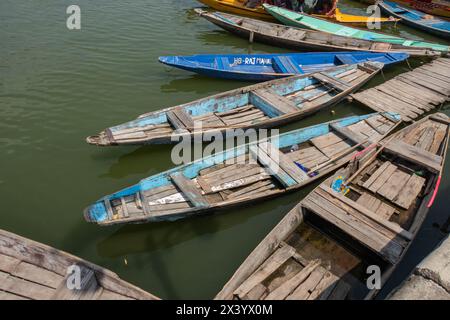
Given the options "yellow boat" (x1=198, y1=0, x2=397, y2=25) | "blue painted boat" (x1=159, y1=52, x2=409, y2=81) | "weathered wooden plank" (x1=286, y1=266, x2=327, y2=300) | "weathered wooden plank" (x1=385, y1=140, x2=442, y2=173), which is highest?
"yellow boat" (x1=198, y1=0, x2=397, y2=25)

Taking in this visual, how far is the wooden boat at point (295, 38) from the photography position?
625 inches

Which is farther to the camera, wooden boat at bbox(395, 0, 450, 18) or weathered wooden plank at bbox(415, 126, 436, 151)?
wooden boat at bbox(395, 0, 450, 18)

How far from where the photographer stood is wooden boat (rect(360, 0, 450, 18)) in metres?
23.1

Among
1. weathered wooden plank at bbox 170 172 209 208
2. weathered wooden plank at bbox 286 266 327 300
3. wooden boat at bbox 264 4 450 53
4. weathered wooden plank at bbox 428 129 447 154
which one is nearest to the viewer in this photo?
weathered wooden plank at bbox 286 266 327 300

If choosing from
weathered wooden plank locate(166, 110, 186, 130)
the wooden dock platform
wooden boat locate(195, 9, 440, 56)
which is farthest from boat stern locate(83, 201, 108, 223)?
wooden boat locate(195, 9, 440, 56)

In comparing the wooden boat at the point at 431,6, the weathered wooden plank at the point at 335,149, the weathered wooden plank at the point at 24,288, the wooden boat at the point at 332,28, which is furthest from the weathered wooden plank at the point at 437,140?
the wooden boat at the point at 431,6

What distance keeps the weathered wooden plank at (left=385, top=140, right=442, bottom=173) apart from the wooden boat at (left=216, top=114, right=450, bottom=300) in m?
0.02

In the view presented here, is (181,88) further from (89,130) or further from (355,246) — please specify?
(355,246)

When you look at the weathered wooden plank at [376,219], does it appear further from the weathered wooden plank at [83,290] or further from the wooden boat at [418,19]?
the wooden boat at [418,19]

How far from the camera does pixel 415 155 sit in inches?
335

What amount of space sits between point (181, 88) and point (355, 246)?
30.0 ft

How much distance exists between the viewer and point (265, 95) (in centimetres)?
1112

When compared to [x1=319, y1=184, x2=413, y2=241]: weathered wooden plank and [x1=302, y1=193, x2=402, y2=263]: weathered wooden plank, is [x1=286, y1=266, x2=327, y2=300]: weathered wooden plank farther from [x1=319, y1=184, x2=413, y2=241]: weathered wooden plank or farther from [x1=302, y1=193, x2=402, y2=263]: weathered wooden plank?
[x1=319, y1=184, x2=413, y2=241]: weathered wooden plank
